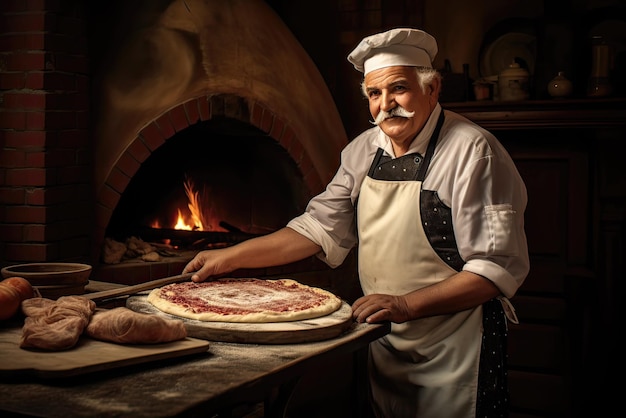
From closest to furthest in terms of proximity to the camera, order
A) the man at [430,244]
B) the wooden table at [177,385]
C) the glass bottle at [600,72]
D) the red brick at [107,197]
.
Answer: the wooden table at [177,385] → the man at [430,244] → the red brick at [107,197] → the glass bottle at [600,72]

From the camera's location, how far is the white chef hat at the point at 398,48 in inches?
104

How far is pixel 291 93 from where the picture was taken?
4.43 m

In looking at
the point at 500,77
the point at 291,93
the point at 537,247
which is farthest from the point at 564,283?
the point at 291,93

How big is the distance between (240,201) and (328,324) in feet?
9.23

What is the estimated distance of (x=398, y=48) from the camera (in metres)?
2.66

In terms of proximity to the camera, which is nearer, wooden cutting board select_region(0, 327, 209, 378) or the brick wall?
wooden cutting board select_region(0, 327, 209, 378)

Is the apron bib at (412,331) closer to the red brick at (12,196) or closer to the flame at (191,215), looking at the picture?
the red brick at (12,196)

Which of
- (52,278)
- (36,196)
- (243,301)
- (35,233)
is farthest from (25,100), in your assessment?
(243,301)

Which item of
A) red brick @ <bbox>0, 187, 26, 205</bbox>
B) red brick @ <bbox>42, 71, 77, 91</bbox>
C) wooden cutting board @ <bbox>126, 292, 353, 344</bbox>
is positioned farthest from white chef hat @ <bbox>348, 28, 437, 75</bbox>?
red brick @ <bbox>0, 187, 26, 205</bbox>

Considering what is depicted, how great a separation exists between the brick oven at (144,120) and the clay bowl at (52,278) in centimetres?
97

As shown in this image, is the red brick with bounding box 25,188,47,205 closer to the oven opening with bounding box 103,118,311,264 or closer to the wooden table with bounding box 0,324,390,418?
the oven opening with bounding box 103,118,311,264

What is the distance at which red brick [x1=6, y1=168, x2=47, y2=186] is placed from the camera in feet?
11.0

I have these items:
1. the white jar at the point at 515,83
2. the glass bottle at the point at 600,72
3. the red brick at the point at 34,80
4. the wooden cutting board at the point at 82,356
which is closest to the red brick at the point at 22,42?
the red brick at the point at 34,80

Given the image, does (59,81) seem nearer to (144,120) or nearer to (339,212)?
(144,120)
